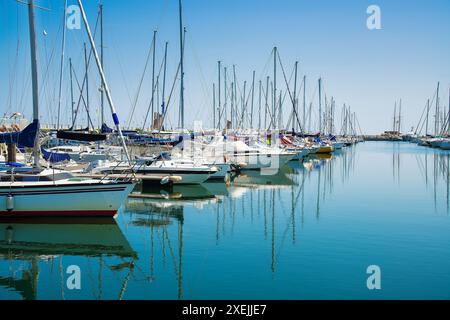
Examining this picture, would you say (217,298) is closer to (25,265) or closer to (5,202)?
(25,265)

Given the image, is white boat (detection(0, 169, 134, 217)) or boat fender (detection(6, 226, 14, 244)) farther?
white boat (detection(0, 169, 134, 217))

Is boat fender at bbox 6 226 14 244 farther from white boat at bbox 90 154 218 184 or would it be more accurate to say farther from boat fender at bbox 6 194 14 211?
white boat at bbox 90 154 218 184

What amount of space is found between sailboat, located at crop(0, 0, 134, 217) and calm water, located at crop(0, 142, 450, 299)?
60 cm

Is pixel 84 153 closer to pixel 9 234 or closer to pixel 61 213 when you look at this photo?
pixel 61 213

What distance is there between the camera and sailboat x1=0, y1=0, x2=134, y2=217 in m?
18.1

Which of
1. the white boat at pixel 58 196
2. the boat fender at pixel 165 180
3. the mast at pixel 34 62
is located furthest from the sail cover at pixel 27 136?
the boat fender at pixel 165 180

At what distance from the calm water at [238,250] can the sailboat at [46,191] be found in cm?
60

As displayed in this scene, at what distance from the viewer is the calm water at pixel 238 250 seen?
1127 cm

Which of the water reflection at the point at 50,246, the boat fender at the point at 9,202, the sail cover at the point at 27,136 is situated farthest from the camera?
the sail cover at the point at 27,136

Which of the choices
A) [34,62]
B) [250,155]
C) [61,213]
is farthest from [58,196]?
[250,155]

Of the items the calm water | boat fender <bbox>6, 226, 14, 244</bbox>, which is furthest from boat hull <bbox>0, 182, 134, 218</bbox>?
boat fender <bbox>6, 226, 14, 244</bbox>

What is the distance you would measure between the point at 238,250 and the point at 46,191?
27.2 ft

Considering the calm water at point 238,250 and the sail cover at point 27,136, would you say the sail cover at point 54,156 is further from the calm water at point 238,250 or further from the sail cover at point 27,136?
the sail cover at point 27,136
